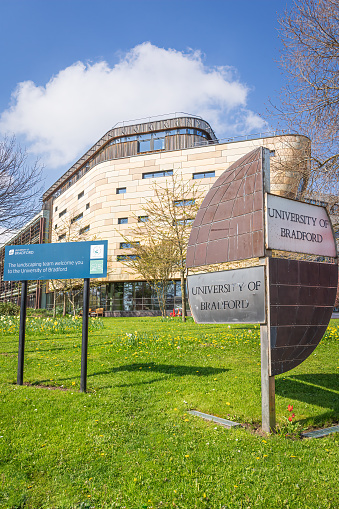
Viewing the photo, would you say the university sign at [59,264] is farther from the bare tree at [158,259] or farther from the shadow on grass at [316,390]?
the bare tree at [158,259]

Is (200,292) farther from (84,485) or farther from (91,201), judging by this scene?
(91,201)

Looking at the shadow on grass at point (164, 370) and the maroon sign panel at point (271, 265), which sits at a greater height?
the maroon sign panel at point (271, 265)

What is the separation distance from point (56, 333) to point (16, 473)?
10.1m

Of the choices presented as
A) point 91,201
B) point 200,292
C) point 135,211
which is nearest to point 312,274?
point 200,292

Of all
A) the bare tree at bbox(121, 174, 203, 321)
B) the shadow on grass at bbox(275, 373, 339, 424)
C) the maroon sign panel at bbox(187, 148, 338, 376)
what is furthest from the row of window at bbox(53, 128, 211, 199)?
the maroon sign panel at bbox(187, 148, 338, 376)

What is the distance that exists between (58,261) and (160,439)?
4.28 metres

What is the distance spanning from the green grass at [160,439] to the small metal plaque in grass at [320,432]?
13 centimetres

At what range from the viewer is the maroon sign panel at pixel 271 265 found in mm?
5121

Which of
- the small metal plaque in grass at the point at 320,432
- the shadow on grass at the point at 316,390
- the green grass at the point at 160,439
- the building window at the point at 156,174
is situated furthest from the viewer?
the building window at the point at 156,174

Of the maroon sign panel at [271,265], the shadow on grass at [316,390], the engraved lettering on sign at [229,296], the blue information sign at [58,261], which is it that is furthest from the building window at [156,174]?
the engraved lettering on sign at [229,296]

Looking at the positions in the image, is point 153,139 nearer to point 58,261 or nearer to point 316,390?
point 58,261

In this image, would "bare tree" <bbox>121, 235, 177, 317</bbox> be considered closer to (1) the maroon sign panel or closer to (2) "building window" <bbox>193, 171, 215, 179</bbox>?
(2) "building window" <bbox>193, 171, 215, 179</bbox>

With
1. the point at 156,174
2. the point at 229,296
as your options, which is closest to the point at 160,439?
the point at 229,296

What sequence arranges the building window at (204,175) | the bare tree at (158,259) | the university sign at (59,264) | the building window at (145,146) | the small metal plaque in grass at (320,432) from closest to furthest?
A: the small metal plaque in grass at (320,432) → the university sign at (59,264) → the bare tree at (158,259) → the building window at (204,175) → the building window at (145,146)
